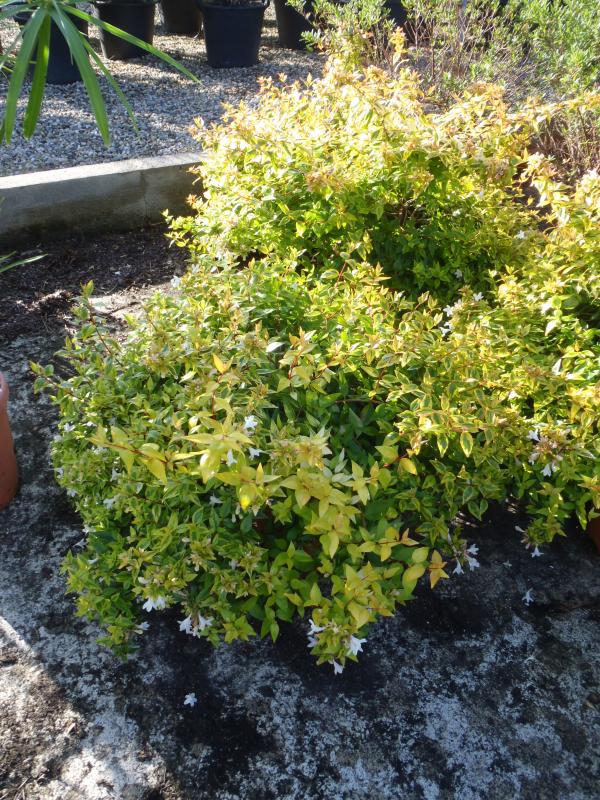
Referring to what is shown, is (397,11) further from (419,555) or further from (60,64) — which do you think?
(419,555)

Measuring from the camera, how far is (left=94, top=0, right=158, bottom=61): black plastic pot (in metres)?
6.23

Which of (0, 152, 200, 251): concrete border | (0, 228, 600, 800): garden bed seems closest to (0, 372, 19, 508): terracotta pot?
(0, 228, 600, 800): garden bed

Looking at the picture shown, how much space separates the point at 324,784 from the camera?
1.67 metres

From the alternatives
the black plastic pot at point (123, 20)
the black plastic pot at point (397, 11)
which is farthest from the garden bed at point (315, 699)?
the black plastic pot at point (397, 11)

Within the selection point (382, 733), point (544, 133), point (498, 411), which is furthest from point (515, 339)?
point (544, 133)

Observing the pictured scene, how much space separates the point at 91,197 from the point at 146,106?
83.1 inches

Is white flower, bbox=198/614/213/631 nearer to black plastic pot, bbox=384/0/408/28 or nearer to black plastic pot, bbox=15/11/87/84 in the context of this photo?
black plastic pot, bbox=15/11/87/84

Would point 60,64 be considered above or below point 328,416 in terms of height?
above

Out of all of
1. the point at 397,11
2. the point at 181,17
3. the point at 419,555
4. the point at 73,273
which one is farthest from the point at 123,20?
the point at 419,555

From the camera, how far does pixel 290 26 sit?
7160 mm

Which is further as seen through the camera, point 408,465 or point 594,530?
point 594,530

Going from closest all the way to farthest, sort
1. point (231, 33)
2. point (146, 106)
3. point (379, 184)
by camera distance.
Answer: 1. point (379, 184)
2. point (146, 106)
3. point (231, 33)

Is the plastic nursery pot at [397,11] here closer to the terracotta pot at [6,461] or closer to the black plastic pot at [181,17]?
the black plastic pot at [181,17]

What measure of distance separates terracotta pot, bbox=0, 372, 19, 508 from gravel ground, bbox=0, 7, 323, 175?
2618 millimetres
